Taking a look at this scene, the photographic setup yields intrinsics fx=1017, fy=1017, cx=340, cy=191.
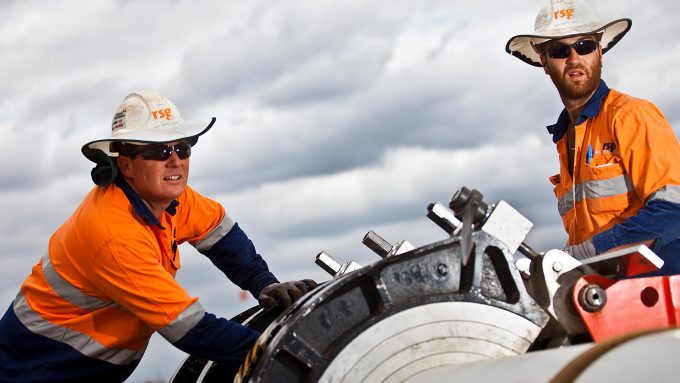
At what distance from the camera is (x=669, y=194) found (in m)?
4.47

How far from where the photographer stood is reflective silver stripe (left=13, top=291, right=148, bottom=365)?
484 cm

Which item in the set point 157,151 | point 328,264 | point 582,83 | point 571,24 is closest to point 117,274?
point 157,151

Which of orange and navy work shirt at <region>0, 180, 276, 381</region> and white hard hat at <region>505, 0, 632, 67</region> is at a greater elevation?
white hard hat at <region>505, 0, 632, 67</region>

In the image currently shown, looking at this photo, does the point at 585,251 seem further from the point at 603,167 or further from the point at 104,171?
the point at 104,171

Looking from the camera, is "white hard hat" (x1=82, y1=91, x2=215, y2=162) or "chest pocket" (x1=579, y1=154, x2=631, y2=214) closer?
"chest pocket" (x1=579, y1=154, x2=631, y2=214)

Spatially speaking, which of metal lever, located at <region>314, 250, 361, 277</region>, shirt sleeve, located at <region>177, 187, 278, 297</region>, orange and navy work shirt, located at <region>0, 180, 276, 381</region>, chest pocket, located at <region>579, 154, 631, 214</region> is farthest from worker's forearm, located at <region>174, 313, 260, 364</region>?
chest pocket, located at <region>579, 154, 631, 214</region>

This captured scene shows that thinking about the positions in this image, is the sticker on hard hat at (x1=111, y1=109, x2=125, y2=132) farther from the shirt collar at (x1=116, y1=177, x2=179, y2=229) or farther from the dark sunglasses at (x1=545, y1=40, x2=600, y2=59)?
the dark sunglasses at (x1=545, y1=40, x2=600, y2=59)

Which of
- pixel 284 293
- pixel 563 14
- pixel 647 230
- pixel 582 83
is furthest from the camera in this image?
pixel 563 14

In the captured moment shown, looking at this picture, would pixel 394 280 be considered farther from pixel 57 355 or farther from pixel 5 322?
pixel 5 322

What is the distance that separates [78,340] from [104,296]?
31cm

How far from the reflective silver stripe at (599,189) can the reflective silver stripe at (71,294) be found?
7.57 feet

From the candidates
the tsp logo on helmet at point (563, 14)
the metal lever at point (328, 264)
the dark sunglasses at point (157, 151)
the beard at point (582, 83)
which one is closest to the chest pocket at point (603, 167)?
the beard at point (582, 83)

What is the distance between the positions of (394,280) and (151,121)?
80.1 inches

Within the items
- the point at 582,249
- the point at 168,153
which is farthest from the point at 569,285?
the point at 168,153
